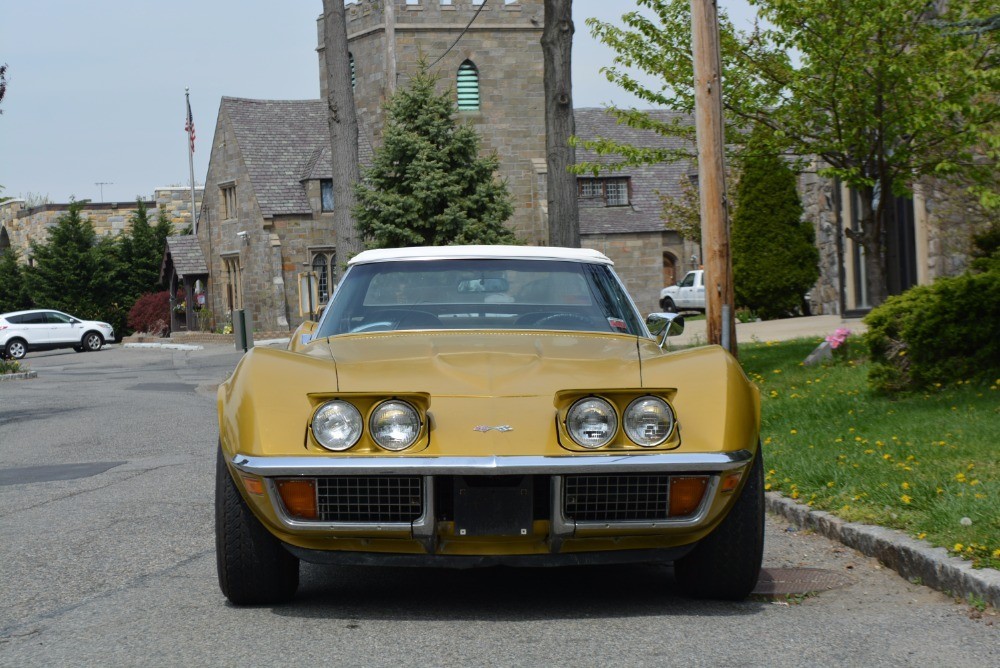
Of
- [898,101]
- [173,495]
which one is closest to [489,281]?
[173,495]

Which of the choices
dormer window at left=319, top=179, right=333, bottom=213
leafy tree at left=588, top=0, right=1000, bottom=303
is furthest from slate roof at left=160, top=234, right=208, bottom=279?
leafy tree at left=588, top=0, right=1000, bottom=303

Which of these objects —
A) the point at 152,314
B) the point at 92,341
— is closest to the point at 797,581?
the point at 92,341

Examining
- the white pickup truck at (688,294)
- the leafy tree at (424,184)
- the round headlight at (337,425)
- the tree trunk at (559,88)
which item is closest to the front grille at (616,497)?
the round headlight at (337,425)

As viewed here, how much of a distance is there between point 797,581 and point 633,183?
4715 centimetres

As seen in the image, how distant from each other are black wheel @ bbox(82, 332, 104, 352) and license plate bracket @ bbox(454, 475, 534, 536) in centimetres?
4191

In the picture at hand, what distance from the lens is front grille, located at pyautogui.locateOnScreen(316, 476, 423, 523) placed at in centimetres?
449

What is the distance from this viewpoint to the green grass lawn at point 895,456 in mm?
5797

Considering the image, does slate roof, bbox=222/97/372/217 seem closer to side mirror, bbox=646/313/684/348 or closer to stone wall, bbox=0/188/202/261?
stone wall, bbox=0/188/202/261

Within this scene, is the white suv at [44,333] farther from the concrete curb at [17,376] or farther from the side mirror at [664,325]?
the side mirror at [664,325]

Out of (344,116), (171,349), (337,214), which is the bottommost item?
(171,349)

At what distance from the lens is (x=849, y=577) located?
556 centimetres

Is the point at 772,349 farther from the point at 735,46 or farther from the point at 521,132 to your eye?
the point at 521,132

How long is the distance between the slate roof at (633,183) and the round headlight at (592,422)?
43577 millimetres

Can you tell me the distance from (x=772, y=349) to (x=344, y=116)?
857cm
